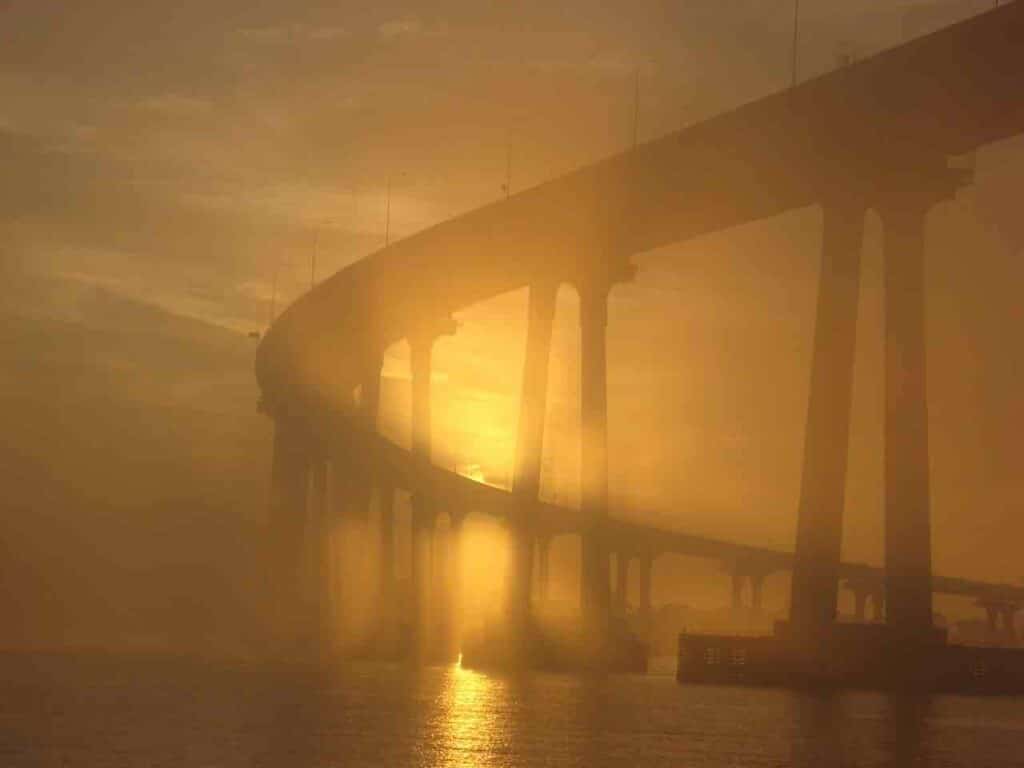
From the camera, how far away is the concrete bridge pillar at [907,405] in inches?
3546

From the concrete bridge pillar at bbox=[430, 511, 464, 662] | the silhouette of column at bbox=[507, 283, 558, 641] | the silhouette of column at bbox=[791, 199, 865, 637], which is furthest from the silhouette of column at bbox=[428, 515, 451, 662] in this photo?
the silhouette of column at bbox=[791, 199, 865, 637]

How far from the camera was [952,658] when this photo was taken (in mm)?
97188

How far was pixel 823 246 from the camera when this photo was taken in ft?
308

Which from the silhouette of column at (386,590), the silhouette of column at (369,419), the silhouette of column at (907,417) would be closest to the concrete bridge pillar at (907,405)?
the silhouette of column at (907,417)

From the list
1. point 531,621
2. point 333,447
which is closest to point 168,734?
point 531,621

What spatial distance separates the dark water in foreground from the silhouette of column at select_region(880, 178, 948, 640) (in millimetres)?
5056

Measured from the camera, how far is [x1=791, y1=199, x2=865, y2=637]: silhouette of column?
9131 centimetres

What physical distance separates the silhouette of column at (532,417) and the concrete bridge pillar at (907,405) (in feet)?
90.9

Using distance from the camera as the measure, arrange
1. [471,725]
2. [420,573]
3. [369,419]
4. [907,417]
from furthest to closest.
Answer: [420,573] < [369,419] < [907,417] < [471,725]

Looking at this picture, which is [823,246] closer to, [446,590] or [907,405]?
[907,405]

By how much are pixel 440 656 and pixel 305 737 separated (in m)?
91.3

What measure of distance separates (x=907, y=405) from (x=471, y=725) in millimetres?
29149

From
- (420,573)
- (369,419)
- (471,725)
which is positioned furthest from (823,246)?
(420,573)

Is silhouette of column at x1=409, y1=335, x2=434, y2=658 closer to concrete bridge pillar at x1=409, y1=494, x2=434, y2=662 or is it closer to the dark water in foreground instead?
concrete bridge pillar at x1=409, y1=494, x2=434, y2=662
